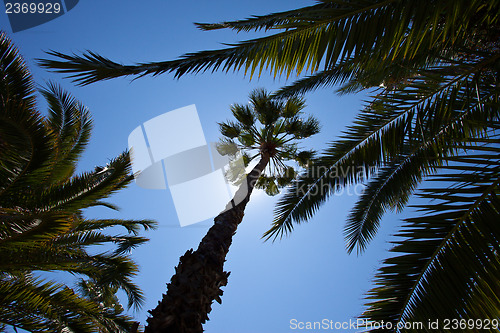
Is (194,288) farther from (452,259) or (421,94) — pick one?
(421,94)

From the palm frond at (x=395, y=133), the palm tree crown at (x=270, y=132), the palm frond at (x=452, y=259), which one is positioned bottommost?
the palm frond at (x=452, y=259)

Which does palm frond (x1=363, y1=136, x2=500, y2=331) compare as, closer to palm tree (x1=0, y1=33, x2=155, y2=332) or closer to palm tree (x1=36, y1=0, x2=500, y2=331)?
palm tree (x1=36, y1=0, x2=500, y2=331)

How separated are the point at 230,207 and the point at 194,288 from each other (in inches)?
78.8

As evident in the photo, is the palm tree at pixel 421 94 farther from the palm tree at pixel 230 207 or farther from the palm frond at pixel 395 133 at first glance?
the palm tree at pixel 230 207

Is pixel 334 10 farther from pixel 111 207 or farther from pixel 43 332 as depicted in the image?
pixel 111 207

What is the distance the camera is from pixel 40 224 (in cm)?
357

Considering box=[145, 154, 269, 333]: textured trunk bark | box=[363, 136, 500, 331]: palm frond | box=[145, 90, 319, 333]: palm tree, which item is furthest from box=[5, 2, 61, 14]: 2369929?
box=[363, 136, 500, 331]: palm frond

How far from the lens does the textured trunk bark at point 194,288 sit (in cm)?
249

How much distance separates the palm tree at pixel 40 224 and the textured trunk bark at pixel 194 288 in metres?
1.95

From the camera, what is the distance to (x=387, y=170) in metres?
5.54

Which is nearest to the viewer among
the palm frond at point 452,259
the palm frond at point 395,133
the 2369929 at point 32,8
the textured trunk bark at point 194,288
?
the palm frond at point 452,259

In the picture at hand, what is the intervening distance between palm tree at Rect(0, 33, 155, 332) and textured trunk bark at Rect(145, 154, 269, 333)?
195cm

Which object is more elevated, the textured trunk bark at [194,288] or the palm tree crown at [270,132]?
the palm tree crown at [270,132]

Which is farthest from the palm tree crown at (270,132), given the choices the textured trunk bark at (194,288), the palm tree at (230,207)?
the textured trunk bark at (194,288)
